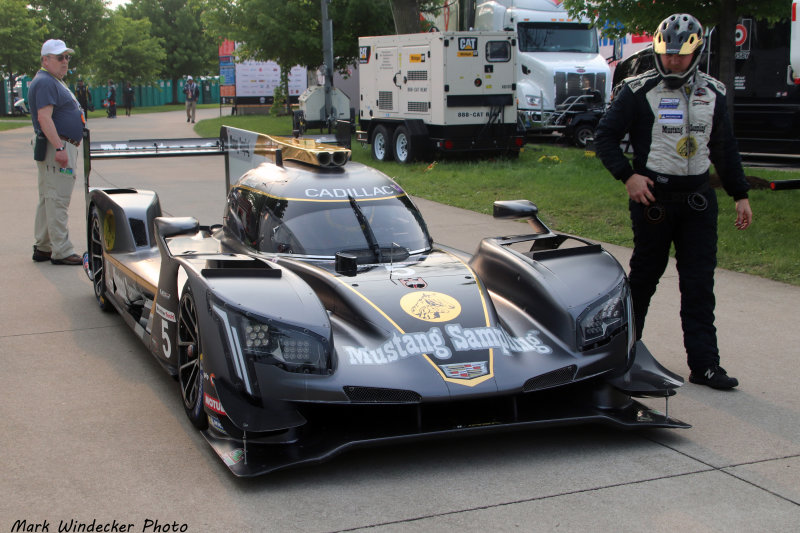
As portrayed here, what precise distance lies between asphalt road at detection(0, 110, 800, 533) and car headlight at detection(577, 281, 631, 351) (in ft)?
1.46

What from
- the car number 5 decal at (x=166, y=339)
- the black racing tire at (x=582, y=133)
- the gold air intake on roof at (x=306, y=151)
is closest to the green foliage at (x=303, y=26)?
the black racing tire at (x=582, y=133)

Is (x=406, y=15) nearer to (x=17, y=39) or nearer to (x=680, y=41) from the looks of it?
(x=680, y=41)

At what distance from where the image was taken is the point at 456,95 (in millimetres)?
17797

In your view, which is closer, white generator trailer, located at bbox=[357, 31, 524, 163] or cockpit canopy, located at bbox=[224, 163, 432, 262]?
cockpit canopy, located at bbox=[224, 163, 432, 262]

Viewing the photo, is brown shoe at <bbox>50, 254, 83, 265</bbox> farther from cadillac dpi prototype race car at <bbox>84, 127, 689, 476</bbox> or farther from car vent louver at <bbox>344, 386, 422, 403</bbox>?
car vent louver at <bbox>344, 386, 422, 403</bbox>

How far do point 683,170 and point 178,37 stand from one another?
80894 millimetres

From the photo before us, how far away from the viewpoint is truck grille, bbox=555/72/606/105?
21594 millimetres

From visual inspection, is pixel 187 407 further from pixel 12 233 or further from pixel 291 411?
pixel 12 233

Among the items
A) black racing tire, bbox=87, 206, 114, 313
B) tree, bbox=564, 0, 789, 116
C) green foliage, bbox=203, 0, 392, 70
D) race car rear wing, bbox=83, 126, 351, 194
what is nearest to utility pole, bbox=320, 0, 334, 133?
green foliage, bbox=203, 0, 392, 70

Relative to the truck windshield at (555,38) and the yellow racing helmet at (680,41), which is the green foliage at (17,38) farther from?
the yellow racing helmet at (680,41)

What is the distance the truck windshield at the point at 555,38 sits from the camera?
22.5 metres

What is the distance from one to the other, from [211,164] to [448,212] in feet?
26.1

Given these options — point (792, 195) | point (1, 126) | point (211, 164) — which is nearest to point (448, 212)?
point (792, 195)

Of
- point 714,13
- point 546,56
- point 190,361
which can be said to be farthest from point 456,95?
point 190,361
